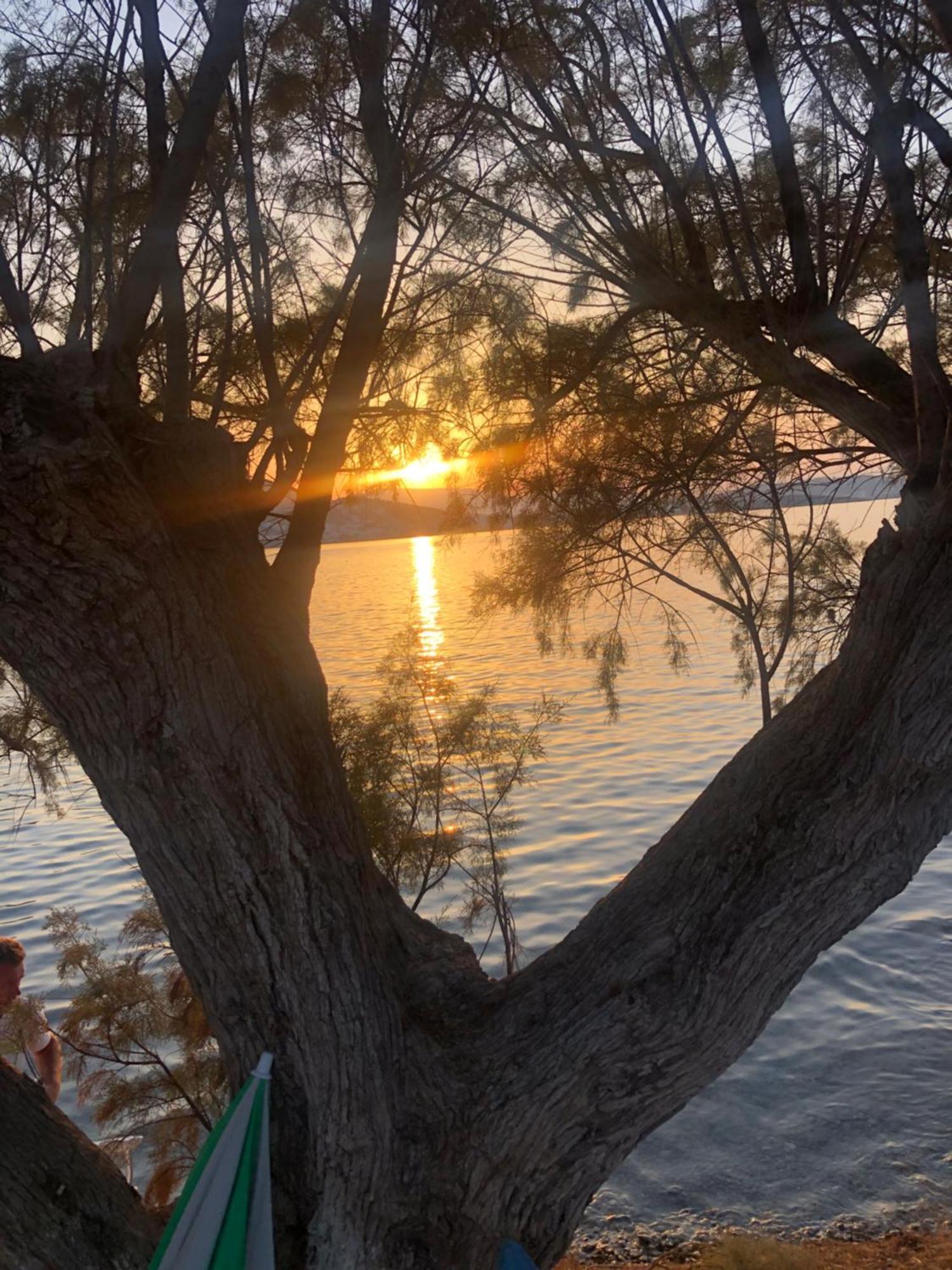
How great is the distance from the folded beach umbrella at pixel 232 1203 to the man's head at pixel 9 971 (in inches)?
86.4

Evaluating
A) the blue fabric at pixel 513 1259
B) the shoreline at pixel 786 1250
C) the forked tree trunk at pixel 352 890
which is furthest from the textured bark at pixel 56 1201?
the shoreline at pixel 786 1250

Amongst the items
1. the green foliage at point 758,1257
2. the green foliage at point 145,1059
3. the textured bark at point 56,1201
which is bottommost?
the green foliage at point 758,1257

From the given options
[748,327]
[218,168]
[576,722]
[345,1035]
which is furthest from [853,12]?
[576,722]

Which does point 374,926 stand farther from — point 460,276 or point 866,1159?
point 866,1159

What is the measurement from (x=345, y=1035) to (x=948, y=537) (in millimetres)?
1395

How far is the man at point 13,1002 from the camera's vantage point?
3697 mm

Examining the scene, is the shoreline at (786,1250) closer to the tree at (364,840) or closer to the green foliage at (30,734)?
the tree at (364,840)

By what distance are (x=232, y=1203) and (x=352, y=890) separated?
553 mm

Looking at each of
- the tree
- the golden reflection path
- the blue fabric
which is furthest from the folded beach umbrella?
the golden reflection path

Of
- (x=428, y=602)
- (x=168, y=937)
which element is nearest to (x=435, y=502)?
(x=168, y=937)

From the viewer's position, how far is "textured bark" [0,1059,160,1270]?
1802mm

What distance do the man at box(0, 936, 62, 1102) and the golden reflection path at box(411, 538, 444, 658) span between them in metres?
2.39

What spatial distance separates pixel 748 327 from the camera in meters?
2.87

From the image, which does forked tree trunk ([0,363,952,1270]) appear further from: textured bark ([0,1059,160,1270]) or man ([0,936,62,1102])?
man ([0,936,62,1102])
